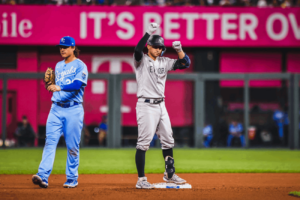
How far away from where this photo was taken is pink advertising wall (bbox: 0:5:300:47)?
14.6m

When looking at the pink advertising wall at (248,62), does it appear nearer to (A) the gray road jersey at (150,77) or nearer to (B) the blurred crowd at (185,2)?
(B) the blurred crowd at (185,2)

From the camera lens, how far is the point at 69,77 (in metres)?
5.36

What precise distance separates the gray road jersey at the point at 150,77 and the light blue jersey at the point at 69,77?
73 centimetres

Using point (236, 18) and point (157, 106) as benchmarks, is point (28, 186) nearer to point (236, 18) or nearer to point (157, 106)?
point (157, 106)

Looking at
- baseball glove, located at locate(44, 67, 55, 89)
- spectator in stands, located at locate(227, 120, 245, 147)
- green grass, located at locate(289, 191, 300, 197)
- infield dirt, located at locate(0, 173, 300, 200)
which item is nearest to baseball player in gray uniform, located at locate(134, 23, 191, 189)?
infield dirt, located at locate(0, 173, 300, 200)

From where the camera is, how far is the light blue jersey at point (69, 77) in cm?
533

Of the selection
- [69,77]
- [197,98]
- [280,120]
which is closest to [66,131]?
[69,77]

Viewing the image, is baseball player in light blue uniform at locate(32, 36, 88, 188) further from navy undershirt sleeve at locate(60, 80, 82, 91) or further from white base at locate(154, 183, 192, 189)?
white base at locate(154, 183, 192, 189)

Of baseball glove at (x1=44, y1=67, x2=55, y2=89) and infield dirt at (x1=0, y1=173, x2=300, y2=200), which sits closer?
infield dirt at (x1=0, y1=173, x2=300, y2=200)

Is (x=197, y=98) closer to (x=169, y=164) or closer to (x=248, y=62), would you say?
(x=248, y=62)

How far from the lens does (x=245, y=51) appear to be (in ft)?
51.5

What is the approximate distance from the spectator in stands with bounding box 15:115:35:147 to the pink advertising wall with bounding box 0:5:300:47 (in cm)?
305

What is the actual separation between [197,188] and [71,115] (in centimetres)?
196

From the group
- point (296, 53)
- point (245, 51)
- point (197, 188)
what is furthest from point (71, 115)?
point (296, 53)
